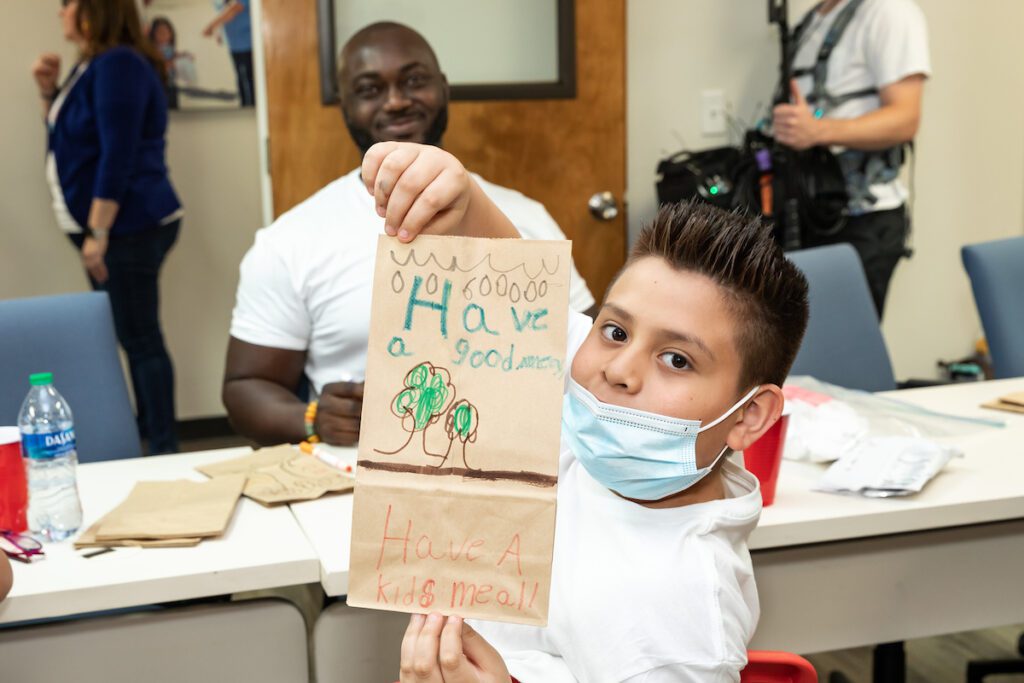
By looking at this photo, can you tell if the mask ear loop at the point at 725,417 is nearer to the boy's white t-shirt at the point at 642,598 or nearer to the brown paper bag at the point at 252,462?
the boy's white t-shirt at the point at 642,598

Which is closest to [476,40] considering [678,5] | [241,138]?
[678,5]

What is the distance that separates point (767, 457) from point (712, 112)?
9.01 ft

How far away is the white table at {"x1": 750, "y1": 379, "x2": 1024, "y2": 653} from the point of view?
1.50 m

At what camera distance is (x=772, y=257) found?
1137mm

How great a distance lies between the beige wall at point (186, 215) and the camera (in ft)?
13.5

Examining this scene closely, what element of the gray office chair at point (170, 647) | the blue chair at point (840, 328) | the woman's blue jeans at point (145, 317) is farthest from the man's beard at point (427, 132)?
the woman's blue jeans at point (145, 317)

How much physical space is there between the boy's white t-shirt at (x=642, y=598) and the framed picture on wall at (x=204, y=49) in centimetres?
349

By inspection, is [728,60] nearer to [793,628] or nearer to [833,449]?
[833,449]

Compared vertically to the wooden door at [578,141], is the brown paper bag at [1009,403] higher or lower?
lower

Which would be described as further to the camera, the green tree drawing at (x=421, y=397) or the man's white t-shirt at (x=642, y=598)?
the man's white t-shirt at (x=642, y=598)

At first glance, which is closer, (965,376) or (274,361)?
(274,361)

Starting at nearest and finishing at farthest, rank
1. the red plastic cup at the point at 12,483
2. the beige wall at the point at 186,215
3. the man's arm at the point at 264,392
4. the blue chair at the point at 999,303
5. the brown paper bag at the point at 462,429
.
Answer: the brown paper bag at the point at 462,429 < the red plastic cup at the point at 12,483 < the man's arm at the point at 264,392 < the blue chair at the point at 999,303 < the beige wall at the point at 186,215

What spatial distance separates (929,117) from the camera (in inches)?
169

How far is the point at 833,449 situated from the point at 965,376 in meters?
2.97
